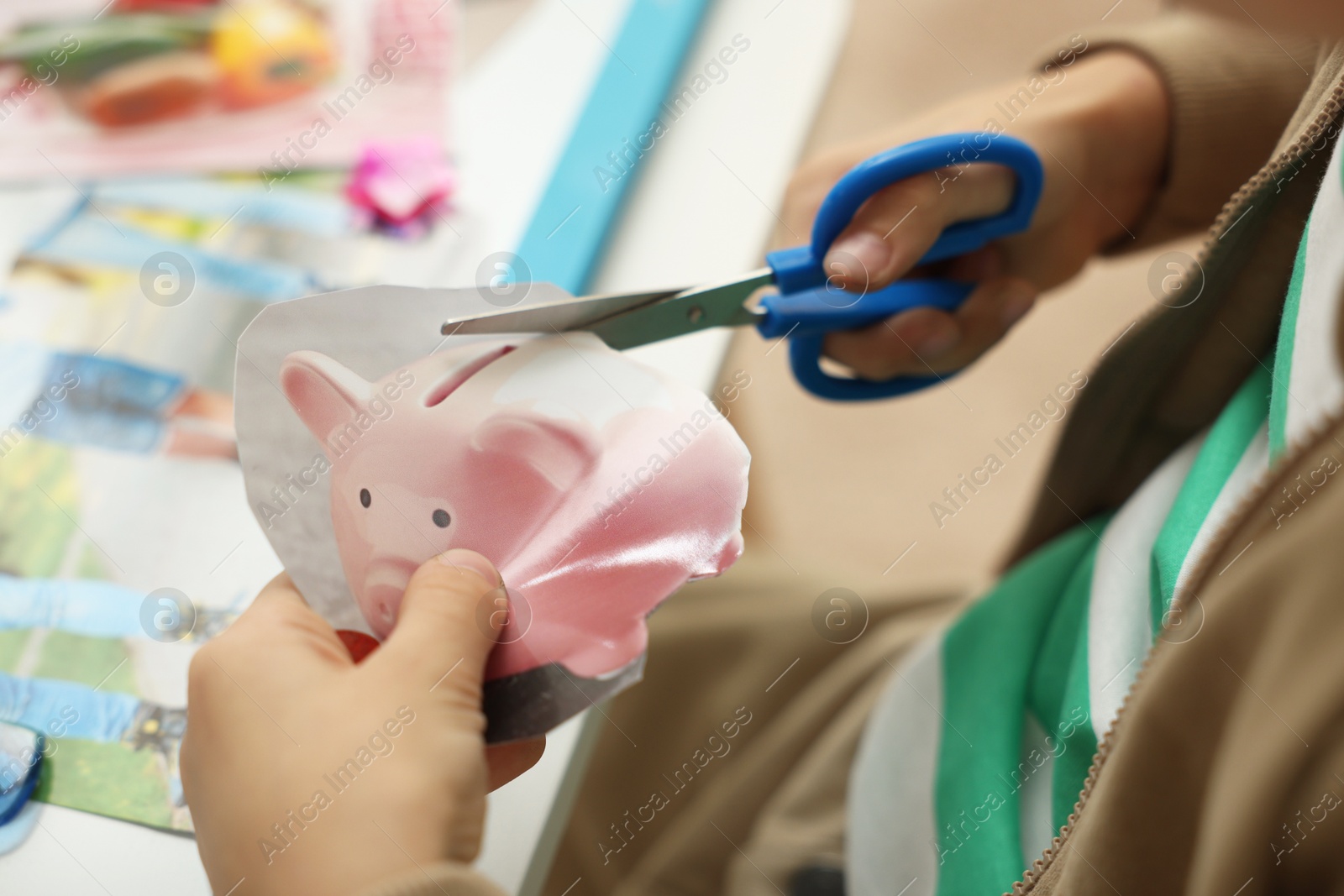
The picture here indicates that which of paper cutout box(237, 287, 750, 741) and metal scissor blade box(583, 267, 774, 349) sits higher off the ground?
metal scissor blade box(583, 267, 774, 349)

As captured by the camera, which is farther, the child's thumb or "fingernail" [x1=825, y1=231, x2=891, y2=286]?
"fingernail" [x1=825, y1=231, x2=891, y2=286]

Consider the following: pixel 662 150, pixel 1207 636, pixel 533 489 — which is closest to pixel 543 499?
pixel 533 489

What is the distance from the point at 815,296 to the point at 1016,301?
0.14m

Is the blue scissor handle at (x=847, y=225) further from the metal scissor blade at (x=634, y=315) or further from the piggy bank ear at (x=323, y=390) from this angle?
the piggy bank ear at (x=323, y=390)

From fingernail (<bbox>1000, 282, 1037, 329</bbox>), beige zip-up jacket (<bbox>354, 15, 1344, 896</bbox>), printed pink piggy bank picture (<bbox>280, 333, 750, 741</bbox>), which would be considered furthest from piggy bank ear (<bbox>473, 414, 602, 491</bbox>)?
fingernail (<bbox>1000, 282, 1037, 329</bbox>)

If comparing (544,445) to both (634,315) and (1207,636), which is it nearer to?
(634,315)

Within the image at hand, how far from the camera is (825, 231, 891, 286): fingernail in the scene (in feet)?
1.40

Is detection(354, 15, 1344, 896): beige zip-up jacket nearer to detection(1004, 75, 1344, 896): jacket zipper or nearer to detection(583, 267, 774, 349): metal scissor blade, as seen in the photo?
detection(1004, 75, 1344, 896): jacket zipper

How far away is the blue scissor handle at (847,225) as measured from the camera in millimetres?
428

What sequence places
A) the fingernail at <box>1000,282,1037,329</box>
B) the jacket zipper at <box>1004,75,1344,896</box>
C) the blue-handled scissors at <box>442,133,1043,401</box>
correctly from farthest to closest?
the fingernail at <box>1000,282,1037,329</box> < the blue-handled scissors at <box>442,133,1043,401</box> < the jacket zipper at <box>1004,75,1344,896</box>

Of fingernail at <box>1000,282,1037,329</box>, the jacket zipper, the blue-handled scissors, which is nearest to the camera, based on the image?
the jacket zipper

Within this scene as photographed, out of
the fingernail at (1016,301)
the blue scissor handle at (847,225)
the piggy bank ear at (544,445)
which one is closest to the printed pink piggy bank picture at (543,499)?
the piggy bank ear at (544,445)

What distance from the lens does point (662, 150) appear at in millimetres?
645

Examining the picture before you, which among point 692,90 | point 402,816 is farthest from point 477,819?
point 692,90
